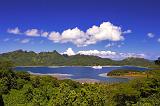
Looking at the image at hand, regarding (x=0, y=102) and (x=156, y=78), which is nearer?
(x=0, y=102)

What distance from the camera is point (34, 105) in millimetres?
48500

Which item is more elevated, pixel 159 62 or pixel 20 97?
pixel 159 62

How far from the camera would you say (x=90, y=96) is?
3325 centimetres

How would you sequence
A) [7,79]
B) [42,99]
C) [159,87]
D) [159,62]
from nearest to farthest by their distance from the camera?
[42,99] < [159,87] < [7,79] < [159,62]

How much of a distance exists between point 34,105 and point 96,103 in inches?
699

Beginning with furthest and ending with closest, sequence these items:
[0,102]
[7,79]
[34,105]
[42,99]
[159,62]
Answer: [159,62] → [7,79] → [0,102] → [42,99] → [34,105]

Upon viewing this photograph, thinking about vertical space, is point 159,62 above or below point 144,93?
above

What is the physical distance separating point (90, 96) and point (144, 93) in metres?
35.1

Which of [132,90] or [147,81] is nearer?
[132,90]

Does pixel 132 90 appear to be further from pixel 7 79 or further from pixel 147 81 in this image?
pixel 7 79

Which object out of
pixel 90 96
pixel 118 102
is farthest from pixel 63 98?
pixel 118 102

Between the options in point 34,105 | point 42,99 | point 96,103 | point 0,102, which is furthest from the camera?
point 0,102

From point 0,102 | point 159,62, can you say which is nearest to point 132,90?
point 0,102

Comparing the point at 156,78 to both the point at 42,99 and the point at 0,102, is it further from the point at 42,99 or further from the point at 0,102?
the point at 0,102
